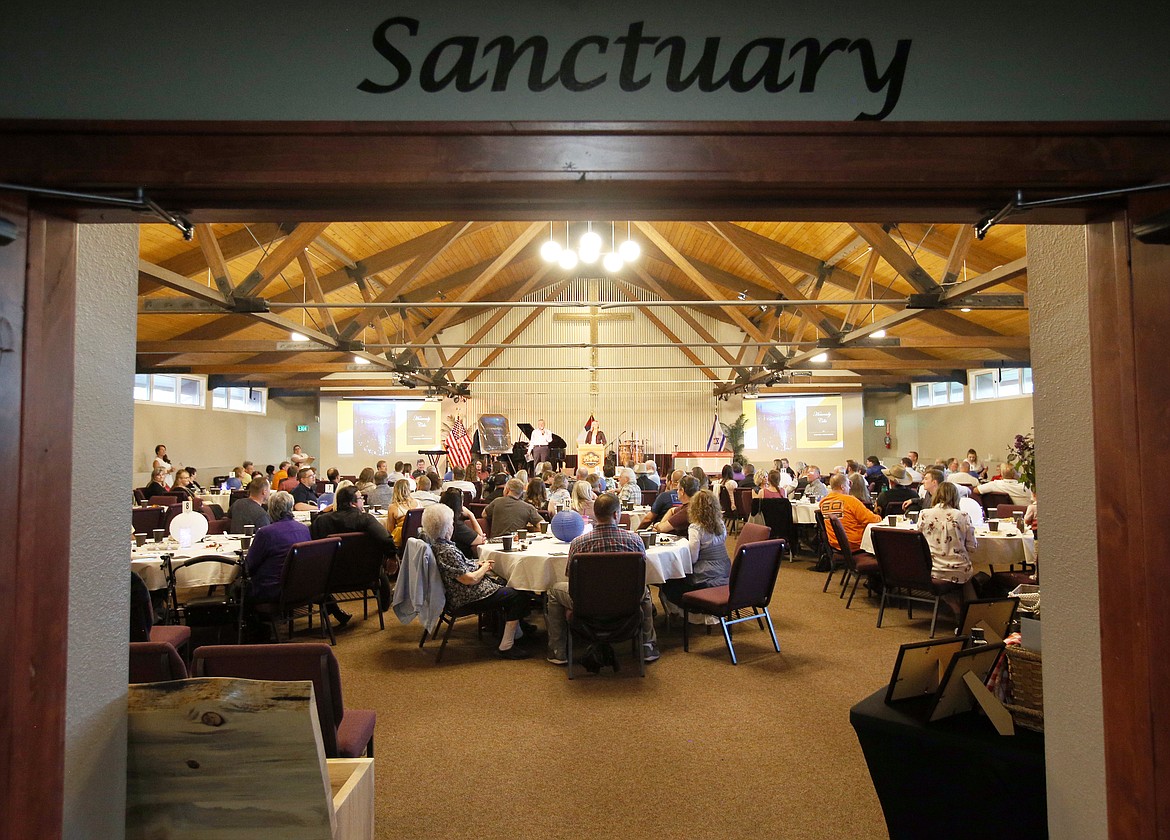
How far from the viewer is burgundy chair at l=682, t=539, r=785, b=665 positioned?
4695mm

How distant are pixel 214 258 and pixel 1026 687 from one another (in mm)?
7574

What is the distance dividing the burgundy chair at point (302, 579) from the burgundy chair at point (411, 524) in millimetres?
1117

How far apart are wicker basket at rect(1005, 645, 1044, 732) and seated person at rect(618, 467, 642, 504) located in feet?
24.0

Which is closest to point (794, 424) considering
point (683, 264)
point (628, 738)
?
point (683, 264)

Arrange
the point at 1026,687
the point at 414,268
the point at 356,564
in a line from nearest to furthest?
the point at 1026,687 → the point at 356,564 → the point at 414,268

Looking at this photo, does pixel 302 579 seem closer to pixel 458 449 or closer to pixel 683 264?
pixel 683 264

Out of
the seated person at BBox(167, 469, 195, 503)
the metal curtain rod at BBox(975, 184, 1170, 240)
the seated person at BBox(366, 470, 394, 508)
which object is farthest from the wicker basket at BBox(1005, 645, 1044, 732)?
the seated person at BBox(167, 469, 195, 503)

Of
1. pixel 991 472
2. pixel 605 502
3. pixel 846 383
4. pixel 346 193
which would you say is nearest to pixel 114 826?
pixel 346 193

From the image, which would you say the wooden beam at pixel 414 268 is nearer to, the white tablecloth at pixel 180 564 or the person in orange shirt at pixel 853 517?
the white tablecloth at pixel 180 564

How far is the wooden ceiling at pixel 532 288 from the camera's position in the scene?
24.9 feet

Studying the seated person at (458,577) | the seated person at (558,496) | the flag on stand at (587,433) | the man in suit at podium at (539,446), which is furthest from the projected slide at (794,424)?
the seated person at (458,577)

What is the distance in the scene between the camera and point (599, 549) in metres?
4.45

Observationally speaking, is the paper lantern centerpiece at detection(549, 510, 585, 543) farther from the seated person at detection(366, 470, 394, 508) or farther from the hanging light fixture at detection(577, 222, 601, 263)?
the seated person at detection(366, 470, 394, 508)

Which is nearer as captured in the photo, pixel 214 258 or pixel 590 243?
pixel 214 258
